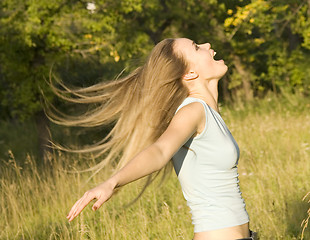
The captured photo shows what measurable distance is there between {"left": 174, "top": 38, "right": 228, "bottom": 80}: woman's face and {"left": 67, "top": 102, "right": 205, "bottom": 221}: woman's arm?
0.27 m

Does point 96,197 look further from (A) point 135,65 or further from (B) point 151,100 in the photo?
(A) point 135,65

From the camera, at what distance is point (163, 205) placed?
5004mm

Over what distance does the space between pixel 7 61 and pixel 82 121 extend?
282 inches

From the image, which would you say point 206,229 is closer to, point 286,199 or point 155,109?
point 155,109

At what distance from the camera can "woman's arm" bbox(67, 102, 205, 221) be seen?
1789 millimetres

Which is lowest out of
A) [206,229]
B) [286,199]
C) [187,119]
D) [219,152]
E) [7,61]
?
[286,199]

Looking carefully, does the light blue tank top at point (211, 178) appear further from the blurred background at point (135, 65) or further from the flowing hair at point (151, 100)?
the blurred background at point (135, 65)

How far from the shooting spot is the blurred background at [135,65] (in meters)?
4.98

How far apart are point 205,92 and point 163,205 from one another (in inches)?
104

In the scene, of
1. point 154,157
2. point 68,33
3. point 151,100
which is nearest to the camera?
point 154,157

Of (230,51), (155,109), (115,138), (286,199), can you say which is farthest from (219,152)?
(230,51)

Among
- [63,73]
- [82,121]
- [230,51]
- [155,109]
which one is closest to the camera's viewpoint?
[155,109]

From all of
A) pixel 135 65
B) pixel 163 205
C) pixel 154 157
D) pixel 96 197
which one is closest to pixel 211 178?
pixel 154 157

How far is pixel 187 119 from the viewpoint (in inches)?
86.4
